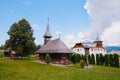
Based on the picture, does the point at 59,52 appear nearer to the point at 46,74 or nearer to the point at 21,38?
the point at 21,38

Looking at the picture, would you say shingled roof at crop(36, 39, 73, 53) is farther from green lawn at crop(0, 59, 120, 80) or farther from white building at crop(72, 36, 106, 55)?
white building at crop(72, 36, 106, 55)

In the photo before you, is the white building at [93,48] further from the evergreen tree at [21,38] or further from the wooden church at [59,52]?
the wooden church at [59,52]

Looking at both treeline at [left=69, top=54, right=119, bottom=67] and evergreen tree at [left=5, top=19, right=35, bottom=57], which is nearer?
treeline at [left=69, top=54, right=119, bottom=67]

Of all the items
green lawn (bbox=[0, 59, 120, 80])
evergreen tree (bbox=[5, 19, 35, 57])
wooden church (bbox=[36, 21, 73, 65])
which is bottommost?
green lawn (bbox=[0, 59, 120, 80])

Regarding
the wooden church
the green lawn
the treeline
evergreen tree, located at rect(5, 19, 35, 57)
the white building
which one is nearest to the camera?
the green lawn

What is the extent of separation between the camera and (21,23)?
57.8m

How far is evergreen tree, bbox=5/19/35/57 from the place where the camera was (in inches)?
2184

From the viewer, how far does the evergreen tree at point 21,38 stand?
182 feet

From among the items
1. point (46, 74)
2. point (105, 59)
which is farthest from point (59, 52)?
point (46, 74)

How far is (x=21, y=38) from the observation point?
5641 centimetres

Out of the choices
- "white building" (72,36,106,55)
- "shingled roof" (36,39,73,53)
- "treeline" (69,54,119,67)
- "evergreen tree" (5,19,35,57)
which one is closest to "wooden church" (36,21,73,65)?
"shingled roof" (36,39,73,53)

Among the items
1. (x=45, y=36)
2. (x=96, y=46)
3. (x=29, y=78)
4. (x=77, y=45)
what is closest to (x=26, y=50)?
(x=45, y=36)

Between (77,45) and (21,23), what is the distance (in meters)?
25.7

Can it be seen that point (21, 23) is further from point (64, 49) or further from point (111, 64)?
point (111, 64)
